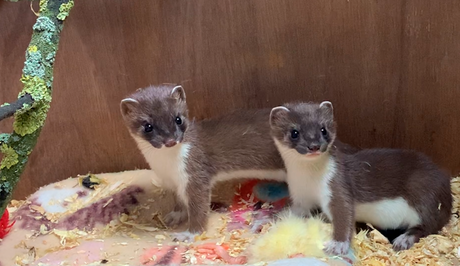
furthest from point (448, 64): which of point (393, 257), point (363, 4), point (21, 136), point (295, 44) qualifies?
point (21, 136)

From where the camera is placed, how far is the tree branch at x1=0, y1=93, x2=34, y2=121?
150 centimetres

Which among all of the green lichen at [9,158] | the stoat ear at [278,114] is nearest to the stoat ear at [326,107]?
the stoat ear at [278,114]

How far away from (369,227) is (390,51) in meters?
0.67

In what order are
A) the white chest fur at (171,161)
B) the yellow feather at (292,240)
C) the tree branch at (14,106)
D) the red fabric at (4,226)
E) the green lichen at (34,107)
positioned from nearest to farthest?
1. the tree branch at (14,106)
2. the green lichen at (34,107)
3. the yellow feather at (292,240)
4. the white chest fur at (171,161)
5. the red fabric at (4,226)

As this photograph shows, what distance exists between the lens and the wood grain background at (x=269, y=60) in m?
2.06

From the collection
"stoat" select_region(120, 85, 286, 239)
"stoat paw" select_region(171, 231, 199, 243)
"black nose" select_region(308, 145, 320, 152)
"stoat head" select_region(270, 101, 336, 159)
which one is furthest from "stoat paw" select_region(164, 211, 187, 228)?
"black nose" select_region(308, 145, 320, 152)

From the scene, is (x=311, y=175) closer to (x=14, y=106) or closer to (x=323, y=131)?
(x=323, y=131)

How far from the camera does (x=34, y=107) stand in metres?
1.64

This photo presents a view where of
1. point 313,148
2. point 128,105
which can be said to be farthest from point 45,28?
point 313,148

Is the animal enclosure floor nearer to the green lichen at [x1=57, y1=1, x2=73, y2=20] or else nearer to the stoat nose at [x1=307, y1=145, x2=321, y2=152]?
the stoat nose at [x1=307, y1=145, x2=321, y2=152]

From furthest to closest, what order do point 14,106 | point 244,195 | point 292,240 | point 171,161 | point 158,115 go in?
point 244,195, point 171,161, point 158,115, point 292,240, point 14,106

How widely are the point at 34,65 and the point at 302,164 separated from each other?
3.03 ft

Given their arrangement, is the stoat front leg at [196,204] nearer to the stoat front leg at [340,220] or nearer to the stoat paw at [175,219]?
the stoat paw at [175,219]

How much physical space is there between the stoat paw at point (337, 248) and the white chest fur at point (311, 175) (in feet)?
0.42
